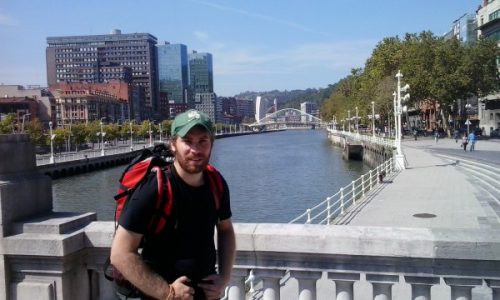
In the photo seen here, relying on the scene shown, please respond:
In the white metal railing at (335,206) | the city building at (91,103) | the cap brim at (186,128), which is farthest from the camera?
the city building at (91,103)

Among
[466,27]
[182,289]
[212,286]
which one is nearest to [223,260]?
[212,286]

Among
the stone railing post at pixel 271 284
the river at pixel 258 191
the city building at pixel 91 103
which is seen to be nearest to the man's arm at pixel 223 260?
the stone railing post at pixel 271 284

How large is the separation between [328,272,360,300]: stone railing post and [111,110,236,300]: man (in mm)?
1233

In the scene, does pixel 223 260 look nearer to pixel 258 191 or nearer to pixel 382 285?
pixel 382 285

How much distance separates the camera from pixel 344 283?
4.00 metres

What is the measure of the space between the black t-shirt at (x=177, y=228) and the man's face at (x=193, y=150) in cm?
9

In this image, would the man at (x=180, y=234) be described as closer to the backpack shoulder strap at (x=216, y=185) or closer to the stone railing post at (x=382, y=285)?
the backpack shoulder strap at (x=216, y=185)

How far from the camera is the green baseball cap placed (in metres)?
2.94

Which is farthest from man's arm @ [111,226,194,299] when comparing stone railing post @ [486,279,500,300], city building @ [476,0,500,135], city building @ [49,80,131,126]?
city building @ [49,80,131,126]

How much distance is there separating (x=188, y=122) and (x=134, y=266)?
2.86 ft

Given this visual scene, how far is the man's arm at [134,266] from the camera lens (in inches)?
110

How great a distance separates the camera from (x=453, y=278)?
12.4 ft

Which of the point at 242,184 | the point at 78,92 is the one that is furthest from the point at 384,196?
the point at 78,92

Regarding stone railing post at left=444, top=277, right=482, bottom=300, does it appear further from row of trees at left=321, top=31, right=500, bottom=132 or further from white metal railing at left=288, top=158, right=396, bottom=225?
row of trees at left=321, top=31, right=500, bottom=132
